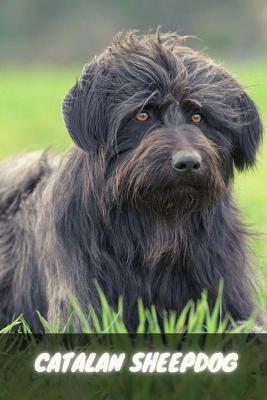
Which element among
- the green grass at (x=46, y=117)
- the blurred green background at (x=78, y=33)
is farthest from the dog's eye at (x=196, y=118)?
the blurred green background at (x=78, y=33)

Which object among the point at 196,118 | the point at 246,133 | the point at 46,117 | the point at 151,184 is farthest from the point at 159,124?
the point at 46,117

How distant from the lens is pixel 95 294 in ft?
17.6

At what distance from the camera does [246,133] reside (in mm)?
5461

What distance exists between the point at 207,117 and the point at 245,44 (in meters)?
31.2

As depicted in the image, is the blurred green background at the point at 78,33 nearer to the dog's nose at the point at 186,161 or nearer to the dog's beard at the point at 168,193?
the dog's beard at the point at 168,193

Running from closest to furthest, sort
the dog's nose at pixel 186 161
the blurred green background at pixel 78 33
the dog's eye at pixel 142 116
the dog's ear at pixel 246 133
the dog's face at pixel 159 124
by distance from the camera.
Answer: the dog's nose at pixel 186 161 < the dog's face at pixel 159 124 < the dog's eye at pixel 142 116 < the dog's ear at pixel 246 133 < the blurred green background at pixel 78 33

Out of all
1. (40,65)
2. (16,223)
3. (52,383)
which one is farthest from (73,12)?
(52,383)

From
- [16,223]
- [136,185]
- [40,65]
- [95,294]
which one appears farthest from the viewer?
[40,65]

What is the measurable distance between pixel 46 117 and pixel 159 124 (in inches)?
582

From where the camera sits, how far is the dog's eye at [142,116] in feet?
16.8

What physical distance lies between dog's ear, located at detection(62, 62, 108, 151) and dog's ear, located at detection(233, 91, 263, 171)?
2.56 ft

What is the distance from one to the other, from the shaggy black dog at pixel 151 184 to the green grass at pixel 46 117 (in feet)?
1.86

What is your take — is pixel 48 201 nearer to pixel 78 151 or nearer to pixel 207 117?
pixel 78 151

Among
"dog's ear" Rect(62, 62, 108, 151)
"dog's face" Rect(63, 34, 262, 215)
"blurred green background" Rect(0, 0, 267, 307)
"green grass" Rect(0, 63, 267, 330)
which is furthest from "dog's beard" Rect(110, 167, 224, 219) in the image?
"blurred green background" Rect(0, 0, 267, 307)
